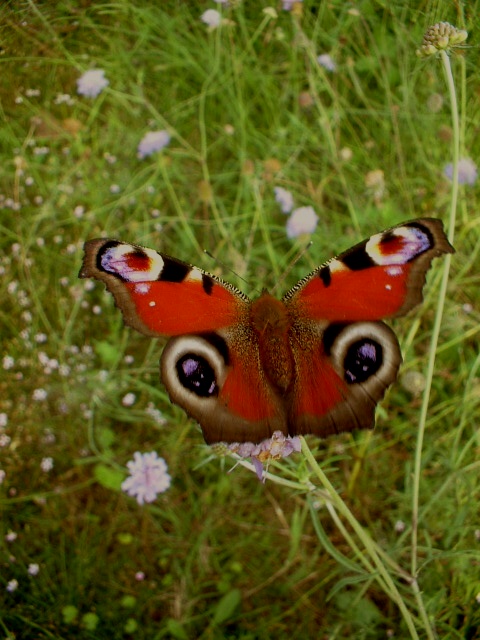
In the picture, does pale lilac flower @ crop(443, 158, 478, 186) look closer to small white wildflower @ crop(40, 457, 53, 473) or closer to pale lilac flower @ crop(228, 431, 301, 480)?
pale lilac flower @ crop(228, 431, 301, 480)

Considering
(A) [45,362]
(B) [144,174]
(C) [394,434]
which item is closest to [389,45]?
(B) [144,174]

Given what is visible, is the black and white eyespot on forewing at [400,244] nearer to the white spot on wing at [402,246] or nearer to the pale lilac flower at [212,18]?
the white spot on wing at [402,246]

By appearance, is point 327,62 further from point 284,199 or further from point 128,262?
point 128,262

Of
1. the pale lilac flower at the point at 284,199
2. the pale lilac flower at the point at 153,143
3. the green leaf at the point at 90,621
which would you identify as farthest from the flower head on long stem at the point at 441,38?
the green leaf at the point at 90,621

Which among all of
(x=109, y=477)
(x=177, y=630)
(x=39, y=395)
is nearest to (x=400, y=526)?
(x=177, y=630)

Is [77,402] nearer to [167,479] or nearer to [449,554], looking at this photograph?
[167,479]

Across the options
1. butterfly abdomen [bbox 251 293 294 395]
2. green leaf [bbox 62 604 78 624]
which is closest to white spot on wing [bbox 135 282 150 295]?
butterfly abdomen [bbox 251 293 294 395]
